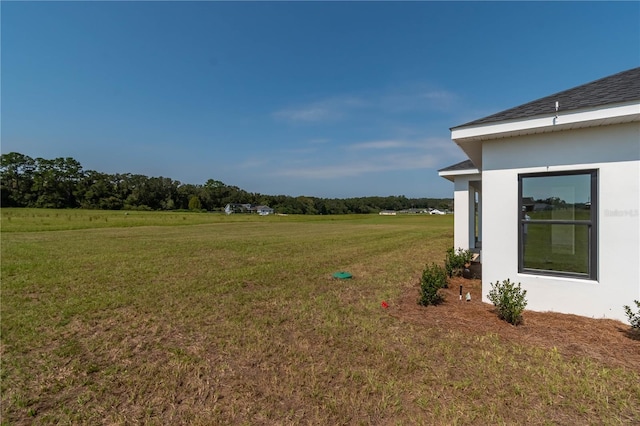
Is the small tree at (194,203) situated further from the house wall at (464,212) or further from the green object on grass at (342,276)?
the green object on grass at (342,276)

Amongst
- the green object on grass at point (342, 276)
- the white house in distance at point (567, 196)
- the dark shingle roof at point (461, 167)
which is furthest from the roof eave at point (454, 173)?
the green object on grass at point (342, 276)

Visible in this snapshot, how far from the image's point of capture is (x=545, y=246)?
4855mm

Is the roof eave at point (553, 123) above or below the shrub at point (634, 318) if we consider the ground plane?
above

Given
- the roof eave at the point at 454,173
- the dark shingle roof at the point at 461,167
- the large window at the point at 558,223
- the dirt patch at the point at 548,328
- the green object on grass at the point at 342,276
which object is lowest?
the green object on grass at the point at 342,276

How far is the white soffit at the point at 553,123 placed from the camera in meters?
3.87

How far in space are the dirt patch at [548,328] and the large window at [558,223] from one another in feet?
2.48

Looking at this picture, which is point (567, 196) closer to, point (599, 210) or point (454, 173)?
point (599, 210)

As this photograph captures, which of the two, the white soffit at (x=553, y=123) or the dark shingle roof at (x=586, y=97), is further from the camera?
the dark shingle roof at (x=586, y=97)

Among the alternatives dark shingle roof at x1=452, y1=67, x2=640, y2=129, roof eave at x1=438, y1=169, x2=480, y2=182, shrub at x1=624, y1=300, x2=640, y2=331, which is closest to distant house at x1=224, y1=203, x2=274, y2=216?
roof eave at x1=438, y1=169, x2=480, y2=182

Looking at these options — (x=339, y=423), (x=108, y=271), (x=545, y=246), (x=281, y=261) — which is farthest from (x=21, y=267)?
(x=545, y=246)

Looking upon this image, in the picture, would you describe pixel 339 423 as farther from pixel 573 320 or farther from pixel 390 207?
pixel 390 207

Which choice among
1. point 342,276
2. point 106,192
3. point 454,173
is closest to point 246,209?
point 106,192

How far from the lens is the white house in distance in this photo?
410cm

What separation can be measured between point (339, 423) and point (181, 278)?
21.5 ft
